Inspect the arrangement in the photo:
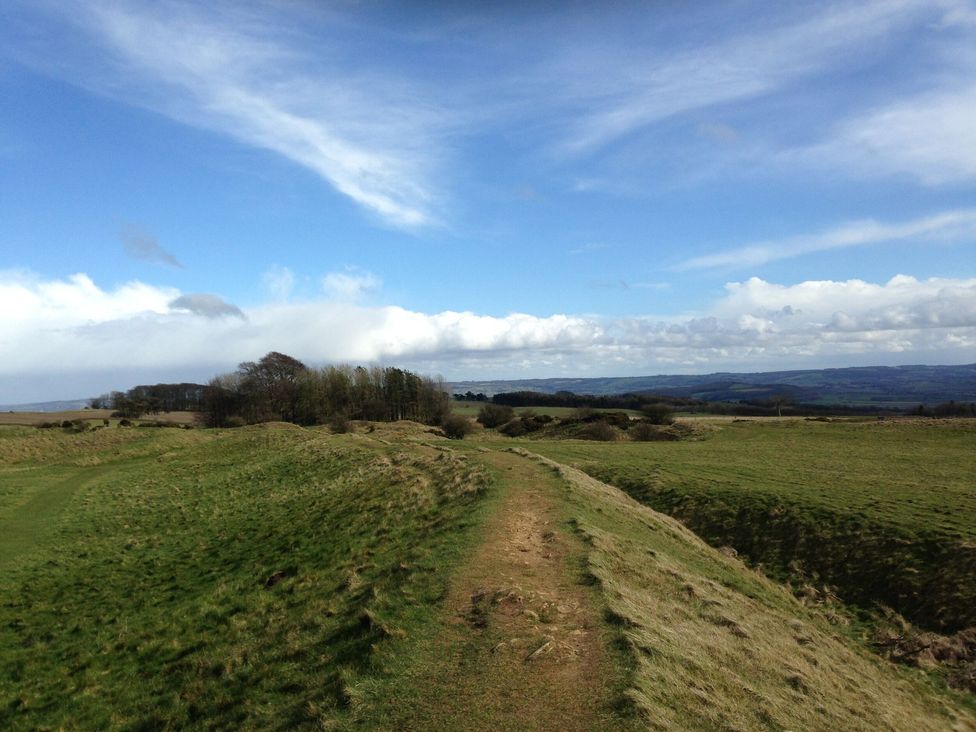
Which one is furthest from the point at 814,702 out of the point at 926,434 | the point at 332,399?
the point at 332,399

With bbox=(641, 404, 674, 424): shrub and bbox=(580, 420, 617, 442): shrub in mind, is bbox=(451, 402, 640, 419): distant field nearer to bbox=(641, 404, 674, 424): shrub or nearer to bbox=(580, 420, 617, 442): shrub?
bbox=(641, 404, 674, 424): shrub

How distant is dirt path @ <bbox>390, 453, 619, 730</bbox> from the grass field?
5cm

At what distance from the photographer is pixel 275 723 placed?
9.20 m

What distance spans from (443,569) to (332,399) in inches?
3525

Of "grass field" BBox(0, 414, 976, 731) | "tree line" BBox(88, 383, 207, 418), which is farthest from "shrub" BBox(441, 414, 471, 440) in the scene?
"tree line" BBox(88, 383, 207, 418)

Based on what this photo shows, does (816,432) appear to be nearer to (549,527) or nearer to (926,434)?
(926,434)

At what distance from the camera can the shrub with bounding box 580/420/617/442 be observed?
6788 centimetres

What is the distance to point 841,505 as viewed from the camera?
85.0 ft

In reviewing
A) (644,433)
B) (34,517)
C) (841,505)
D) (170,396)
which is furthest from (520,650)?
(170,396)

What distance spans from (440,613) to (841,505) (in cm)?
2241

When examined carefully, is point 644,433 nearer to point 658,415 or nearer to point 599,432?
point 599,432

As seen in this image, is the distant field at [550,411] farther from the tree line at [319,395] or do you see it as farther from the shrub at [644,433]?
the shrub at [644,433]

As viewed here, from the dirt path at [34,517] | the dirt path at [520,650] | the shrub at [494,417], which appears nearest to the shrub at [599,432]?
the shrub at [494,417]

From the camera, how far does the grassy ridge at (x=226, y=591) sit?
36.3 feet
